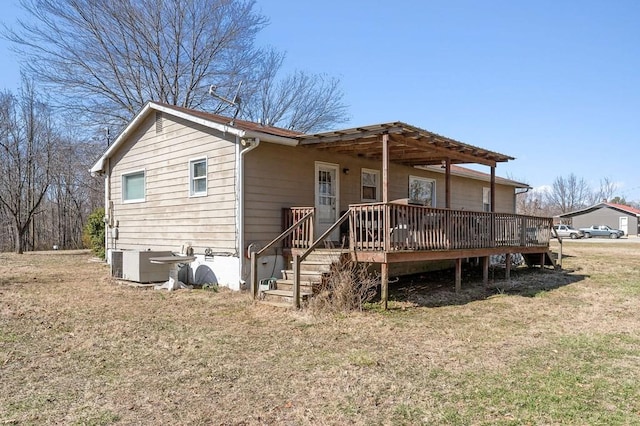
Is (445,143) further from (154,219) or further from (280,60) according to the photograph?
(280,60)

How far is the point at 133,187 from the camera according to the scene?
13.2 meters

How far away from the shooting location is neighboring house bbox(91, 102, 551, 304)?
888 centimetres

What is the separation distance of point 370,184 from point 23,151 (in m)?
20.1

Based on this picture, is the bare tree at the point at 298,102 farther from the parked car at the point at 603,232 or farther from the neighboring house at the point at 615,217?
the neighboring house at the point at 615,217

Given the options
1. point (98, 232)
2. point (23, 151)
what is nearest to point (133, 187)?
point (98, 232)

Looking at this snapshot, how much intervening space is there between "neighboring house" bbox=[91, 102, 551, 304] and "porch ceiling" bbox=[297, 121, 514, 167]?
0.03 meters

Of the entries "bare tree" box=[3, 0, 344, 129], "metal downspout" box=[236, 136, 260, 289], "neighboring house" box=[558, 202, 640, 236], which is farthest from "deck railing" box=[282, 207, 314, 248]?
"neighboring house" box=[558, 202, 640, 236]

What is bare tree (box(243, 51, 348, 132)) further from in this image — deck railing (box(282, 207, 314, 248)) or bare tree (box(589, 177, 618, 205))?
bare tree (box(589, 177, 618, 205))

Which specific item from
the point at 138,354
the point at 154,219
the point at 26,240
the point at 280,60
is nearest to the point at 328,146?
the point at 154,219

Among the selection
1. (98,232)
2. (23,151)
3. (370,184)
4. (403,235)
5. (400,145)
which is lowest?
(98,232)

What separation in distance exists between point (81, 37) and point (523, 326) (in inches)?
851

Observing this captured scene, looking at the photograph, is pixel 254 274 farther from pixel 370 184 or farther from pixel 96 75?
pixel 96 75

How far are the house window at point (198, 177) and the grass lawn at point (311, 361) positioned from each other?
268cm

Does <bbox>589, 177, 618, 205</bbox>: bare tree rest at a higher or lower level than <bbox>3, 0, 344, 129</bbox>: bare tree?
lower
